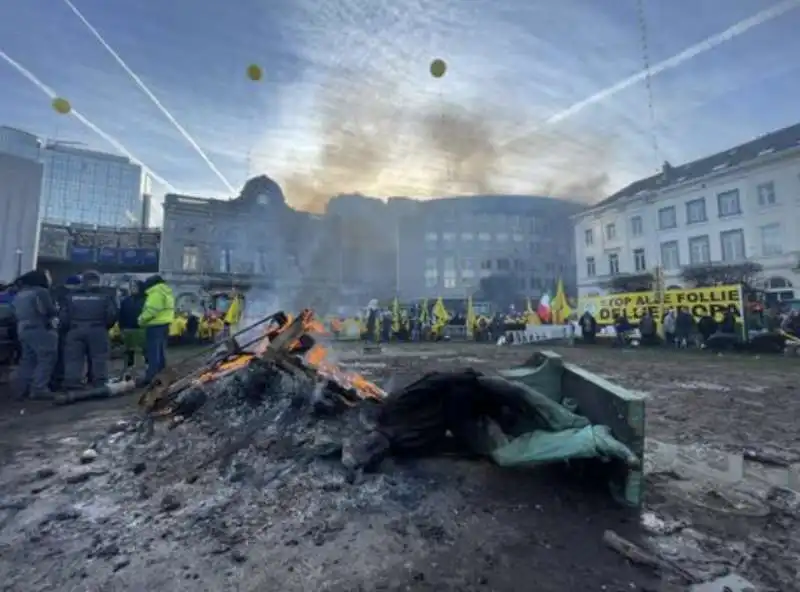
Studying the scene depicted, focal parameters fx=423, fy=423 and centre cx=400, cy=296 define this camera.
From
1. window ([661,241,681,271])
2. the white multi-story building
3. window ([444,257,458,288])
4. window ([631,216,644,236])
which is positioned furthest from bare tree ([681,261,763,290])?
window ([444,257,458,288])

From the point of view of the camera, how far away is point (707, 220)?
3319 centimetres

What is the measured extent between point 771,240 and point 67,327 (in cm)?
3881

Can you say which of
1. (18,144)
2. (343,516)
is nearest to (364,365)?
(343,516)

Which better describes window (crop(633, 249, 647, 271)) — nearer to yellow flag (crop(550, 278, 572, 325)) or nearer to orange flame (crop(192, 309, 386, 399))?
yellow flag (crop(550, 278, 572, 325))

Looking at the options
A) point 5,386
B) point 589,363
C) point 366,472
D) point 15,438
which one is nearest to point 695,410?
point 366,472

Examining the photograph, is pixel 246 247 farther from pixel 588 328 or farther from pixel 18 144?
pixel 588 328

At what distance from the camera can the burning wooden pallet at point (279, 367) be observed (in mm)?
4719

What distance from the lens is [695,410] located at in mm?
5977

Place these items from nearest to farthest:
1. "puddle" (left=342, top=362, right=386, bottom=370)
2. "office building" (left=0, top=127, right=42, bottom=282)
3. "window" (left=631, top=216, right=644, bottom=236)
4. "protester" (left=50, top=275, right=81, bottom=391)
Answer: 1. "protester" (left=50, top=275, right=81, bottom=391)
2. "office building" (left=0, top=127, right=42, bottom=282)
3. "puddle" (left=342, top=362, right=386, bottom=370)
4. "window" (left=631, top=216, right=644, bottom=236)

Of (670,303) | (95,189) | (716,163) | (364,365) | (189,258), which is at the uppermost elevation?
(95,189)

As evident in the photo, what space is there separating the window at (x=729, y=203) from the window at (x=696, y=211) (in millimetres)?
1145

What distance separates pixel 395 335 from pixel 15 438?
20.8 m

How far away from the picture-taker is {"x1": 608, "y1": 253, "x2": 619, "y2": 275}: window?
3959cm

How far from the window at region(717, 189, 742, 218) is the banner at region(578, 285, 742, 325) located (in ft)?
56.2
